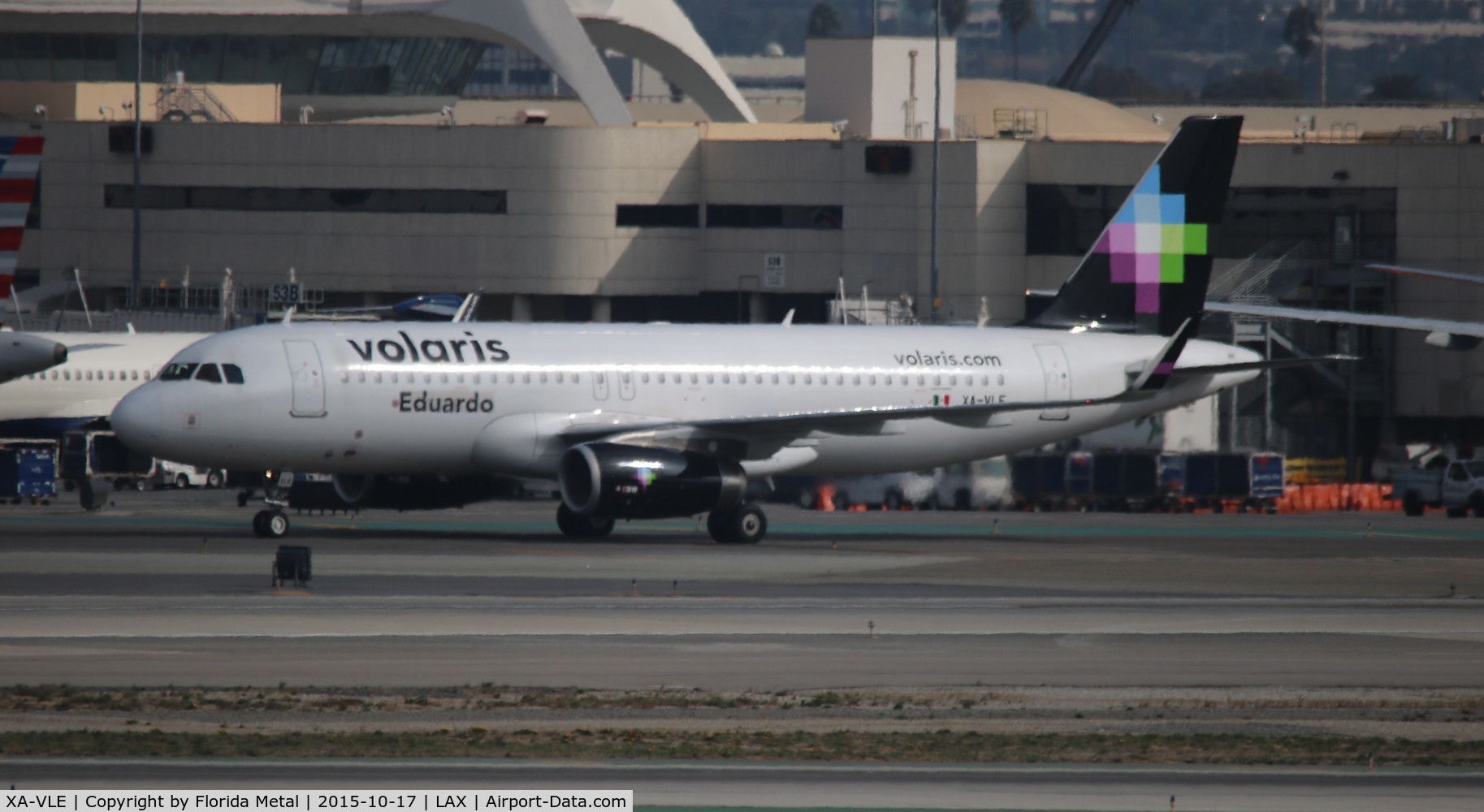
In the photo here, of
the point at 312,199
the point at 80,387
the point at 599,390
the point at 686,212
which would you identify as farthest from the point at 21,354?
the point at 686,212

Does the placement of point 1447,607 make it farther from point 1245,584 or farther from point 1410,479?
point 1410,479

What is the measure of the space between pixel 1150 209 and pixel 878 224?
42695 millimetres

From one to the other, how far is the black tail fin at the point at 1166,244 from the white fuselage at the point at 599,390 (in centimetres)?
78

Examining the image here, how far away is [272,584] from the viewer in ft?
105

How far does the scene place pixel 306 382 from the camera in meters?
40.0

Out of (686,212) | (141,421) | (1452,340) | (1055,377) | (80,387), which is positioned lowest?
(141,421)

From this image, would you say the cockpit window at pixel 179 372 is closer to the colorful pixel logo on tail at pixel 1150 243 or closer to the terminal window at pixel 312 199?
the colorful pixel logo on tail at pixel 1150 243

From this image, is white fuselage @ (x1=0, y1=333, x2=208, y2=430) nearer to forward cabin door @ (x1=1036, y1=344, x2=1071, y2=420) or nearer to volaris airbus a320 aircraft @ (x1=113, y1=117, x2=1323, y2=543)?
volaris airbus a320 aircraft @ (x1=113, y1=117, x2=1323, y2=543)

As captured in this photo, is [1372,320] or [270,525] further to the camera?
[1372,320]

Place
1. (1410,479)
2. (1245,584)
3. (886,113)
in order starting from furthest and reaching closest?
(886,113), (1410,479), (1245,584)

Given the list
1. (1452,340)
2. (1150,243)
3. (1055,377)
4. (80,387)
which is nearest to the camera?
(1055,377)

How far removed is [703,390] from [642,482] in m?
4.30

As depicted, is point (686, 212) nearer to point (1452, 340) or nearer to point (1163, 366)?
point (1452, 340)

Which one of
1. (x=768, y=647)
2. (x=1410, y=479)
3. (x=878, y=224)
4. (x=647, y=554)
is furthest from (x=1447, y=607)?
(x=878, y=224)
